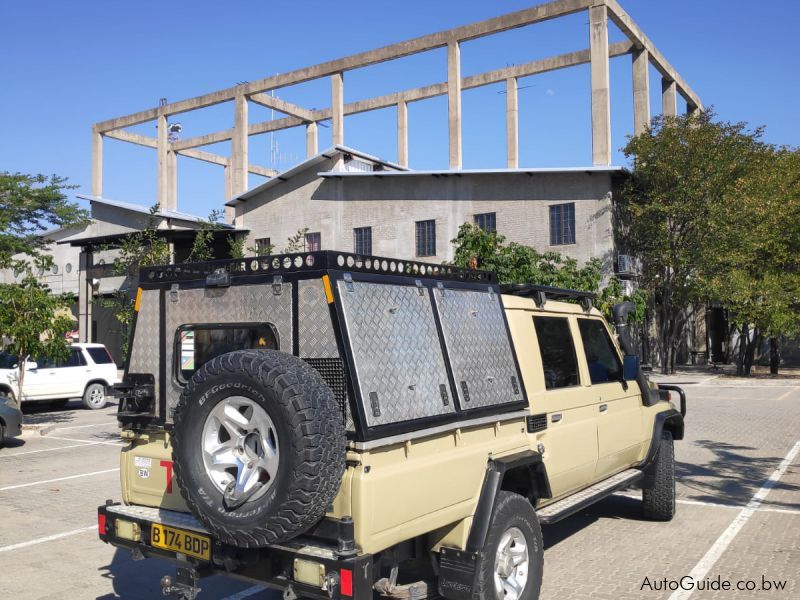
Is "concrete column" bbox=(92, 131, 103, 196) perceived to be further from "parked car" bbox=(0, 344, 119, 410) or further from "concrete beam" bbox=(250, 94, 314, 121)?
"parked car" bbox=(0, 344, 119, 410)

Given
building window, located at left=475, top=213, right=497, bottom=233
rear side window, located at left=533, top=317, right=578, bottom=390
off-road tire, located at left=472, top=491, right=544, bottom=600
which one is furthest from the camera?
building window, located at left=475, top=213, right=497, bottom=233

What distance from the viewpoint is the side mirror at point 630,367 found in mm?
6523

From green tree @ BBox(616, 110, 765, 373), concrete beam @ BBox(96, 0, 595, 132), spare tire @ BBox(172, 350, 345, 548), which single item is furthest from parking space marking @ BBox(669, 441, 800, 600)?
concrete beam @ BBox(96, 0, 595, 132)

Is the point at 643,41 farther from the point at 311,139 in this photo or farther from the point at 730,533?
the point at 730,533

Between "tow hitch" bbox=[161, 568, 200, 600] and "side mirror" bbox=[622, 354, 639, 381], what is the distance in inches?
159

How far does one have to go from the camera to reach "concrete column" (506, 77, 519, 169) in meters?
43.5

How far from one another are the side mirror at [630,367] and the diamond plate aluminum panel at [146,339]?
394cm

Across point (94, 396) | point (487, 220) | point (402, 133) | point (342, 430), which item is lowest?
point (94, 396)

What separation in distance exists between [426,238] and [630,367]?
2776cm

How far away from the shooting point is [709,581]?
5.74m

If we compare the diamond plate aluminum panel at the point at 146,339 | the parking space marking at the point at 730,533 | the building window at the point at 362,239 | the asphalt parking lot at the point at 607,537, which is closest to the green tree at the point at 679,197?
the building window at the point at 362,239

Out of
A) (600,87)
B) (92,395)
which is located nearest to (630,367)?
(92,395)

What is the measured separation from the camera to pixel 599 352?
6570 mm

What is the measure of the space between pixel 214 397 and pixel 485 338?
1889mm
